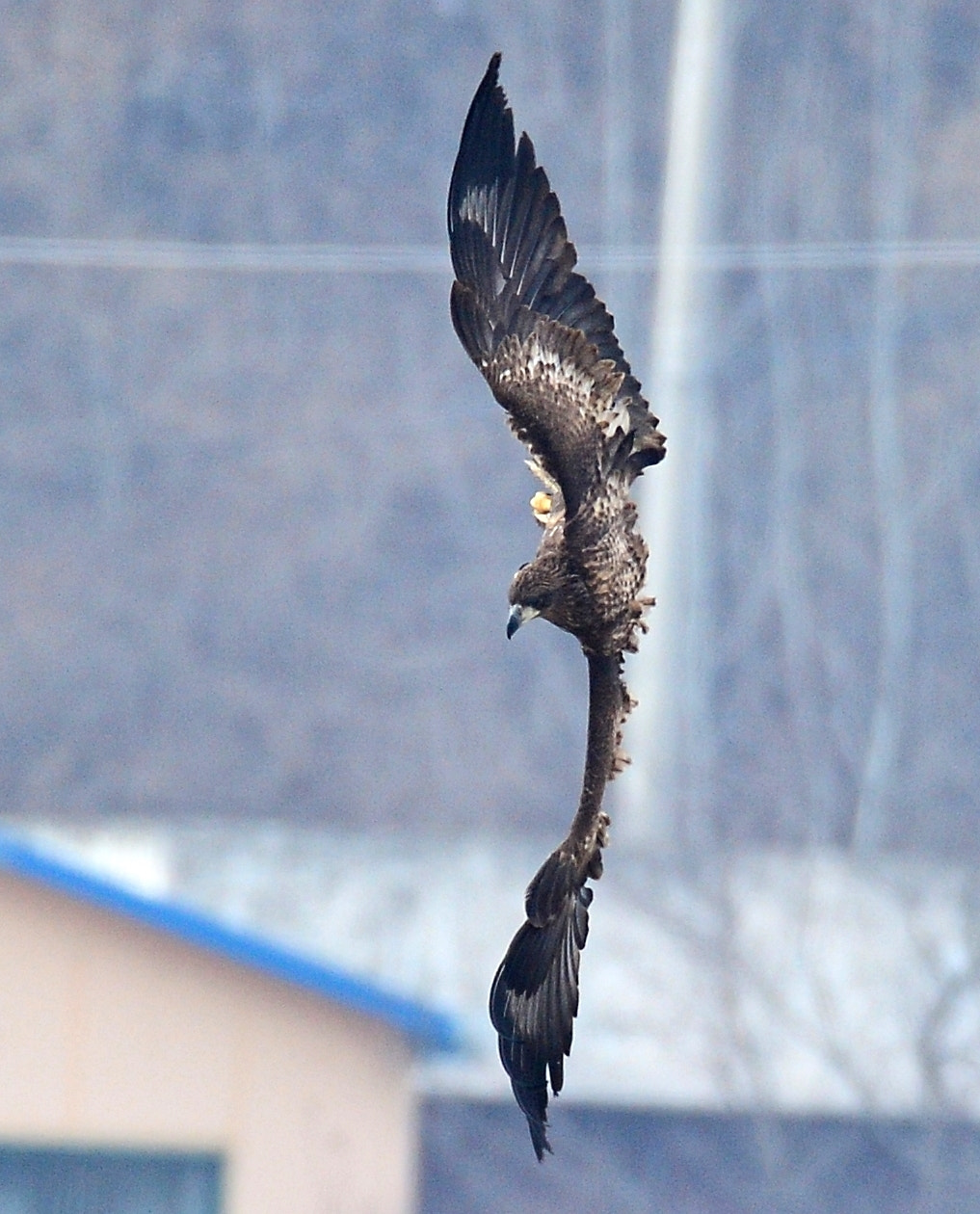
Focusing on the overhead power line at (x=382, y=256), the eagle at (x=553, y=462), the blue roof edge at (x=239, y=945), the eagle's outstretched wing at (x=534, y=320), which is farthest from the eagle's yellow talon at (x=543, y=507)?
the overhead power line at (x=382, y=256)

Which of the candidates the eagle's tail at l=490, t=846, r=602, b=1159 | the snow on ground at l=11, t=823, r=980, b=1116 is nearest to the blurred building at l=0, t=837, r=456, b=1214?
the snow on ground at l=11, t=823, r=980, b=1116

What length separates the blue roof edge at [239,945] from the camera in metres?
6.66

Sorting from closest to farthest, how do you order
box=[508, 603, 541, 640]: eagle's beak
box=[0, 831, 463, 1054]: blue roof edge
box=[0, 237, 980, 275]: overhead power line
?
box=[508, 603, 541, 640]: eagle's beak → box=[0, 831, 463, 1054]: blue roof edge → box=[0, 237, 980, 275]: overhead power line

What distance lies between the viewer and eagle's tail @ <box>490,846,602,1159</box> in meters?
3.07

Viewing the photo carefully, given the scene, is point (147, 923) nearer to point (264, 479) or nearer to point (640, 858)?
point (640, 858)

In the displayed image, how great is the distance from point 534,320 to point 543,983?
74 cm

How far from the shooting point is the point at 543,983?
3.11m

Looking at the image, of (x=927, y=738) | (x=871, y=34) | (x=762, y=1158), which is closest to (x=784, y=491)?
(x=927, y=738)

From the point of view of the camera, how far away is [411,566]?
14.2m

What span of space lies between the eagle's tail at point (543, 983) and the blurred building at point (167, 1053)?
11.8 ft

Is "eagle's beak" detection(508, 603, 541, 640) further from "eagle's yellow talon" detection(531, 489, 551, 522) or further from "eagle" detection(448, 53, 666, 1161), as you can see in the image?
"eagle's yellow talon" detection(531, 489, 551, 522)

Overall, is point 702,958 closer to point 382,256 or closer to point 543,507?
point 382,256

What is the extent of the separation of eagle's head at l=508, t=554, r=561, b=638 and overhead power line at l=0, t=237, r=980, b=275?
10.3 m

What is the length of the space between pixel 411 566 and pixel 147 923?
7532mm
